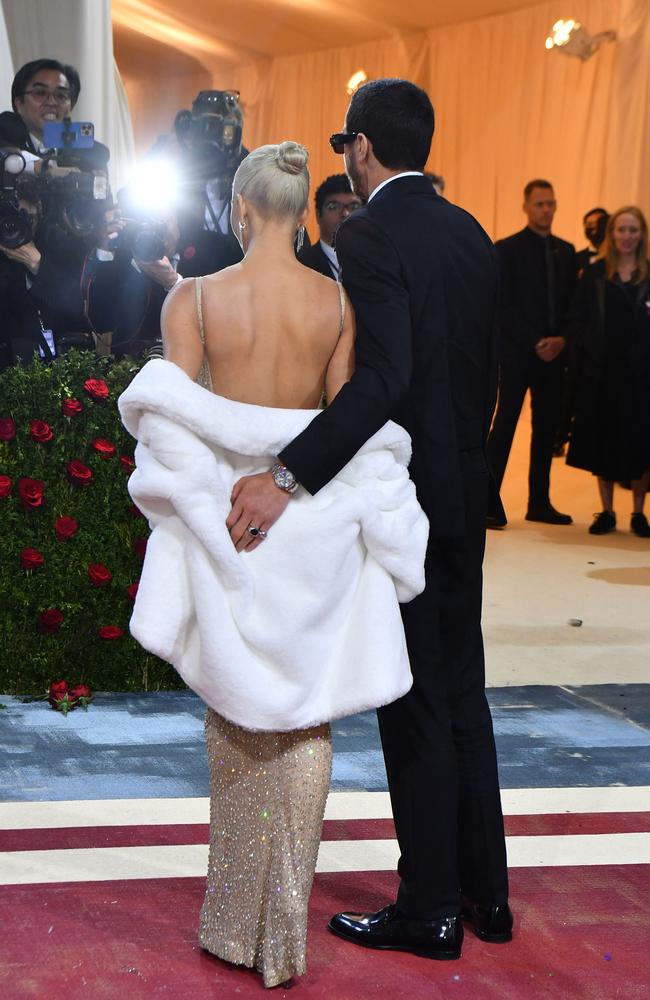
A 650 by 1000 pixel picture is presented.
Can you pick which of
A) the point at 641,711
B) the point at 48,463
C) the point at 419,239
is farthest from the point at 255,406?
the point at 641,711

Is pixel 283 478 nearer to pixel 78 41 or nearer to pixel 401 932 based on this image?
pixel 401 932

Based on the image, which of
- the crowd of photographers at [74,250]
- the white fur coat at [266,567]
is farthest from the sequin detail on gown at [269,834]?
the crowd of photographers at [74,250]

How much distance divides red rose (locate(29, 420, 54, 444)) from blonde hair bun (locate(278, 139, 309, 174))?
6.41 feet

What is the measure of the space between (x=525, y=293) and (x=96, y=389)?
4142 mm

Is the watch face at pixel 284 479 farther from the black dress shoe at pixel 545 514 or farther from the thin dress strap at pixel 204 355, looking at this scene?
the black dress shoe at pixel 545 514

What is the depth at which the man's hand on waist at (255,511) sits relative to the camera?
88.0 inches

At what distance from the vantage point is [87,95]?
6.14 metres

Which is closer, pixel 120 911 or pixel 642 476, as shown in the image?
pixel 120 911

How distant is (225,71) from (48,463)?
1323 cm

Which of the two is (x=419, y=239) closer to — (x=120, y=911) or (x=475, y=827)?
(x=475, y=827)

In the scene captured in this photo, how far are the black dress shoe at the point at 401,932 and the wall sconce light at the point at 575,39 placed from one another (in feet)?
32.5

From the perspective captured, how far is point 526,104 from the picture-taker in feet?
41.4

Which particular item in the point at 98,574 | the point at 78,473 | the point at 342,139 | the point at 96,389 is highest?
the point at 342,139

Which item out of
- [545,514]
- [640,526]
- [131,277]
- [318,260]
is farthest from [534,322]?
[131,277]
